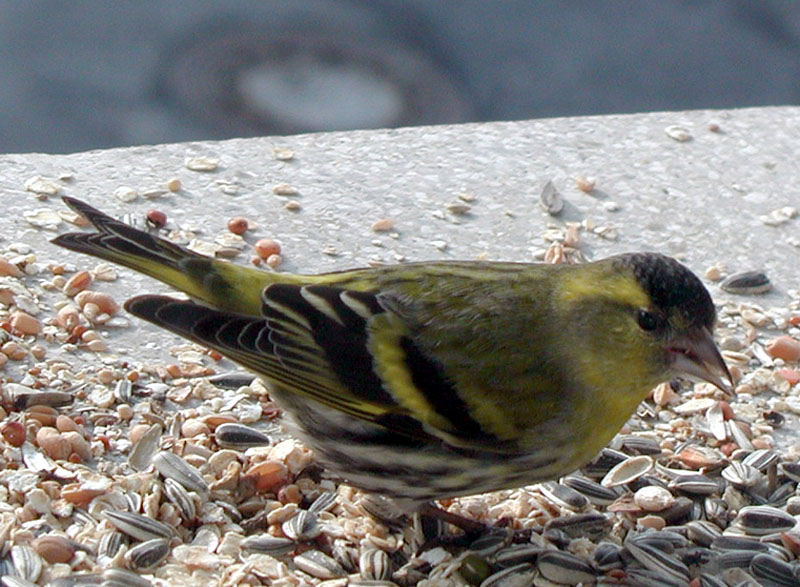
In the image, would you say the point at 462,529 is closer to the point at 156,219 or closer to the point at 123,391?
the point at 123,391

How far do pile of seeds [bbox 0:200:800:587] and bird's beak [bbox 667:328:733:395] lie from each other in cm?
33

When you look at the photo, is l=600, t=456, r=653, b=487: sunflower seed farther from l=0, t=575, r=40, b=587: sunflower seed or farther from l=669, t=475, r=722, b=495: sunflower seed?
l=0, t=575, r=40, b=587: sunflower seed

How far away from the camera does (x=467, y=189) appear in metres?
3.95

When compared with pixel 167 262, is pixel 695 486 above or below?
below

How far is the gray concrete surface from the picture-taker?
3.66 m

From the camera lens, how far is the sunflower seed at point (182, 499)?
271 centimetres

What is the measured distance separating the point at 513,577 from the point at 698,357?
1.90 feet

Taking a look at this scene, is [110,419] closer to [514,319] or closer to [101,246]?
[101,246]

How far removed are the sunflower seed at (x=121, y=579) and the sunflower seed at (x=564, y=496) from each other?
907 millimetres

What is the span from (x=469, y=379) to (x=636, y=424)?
26.2 inches

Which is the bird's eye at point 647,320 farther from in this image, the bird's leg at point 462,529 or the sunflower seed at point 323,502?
the sunflower seed at point 323,502

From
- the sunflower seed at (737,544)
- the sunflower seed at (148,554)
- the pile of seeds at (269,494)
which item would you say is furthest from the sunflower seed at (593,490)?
the sunflower seed at (148,554)

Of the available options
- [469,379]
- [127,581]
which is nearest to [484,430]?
[469,379]

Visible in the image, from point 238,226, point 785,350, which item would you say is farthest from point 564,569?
point 238,226
